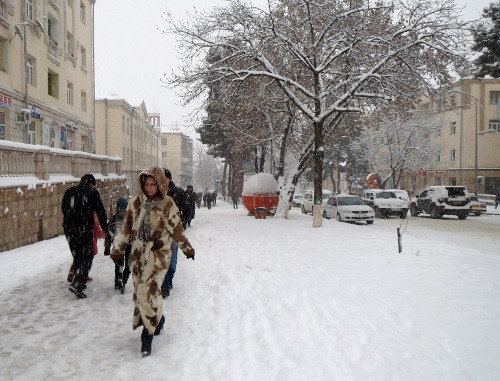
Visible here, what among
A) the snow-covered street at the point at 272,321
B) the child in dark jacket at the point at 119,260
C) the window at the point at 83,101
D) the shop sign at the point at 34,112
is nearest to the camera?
the snow-covered street at the point at 272,321

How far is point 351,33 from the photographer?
14.1m

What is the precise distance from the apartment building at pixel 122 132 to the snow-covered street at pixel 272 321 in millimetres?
36429

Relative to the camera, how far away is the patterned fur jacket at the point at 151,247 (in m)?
3.90

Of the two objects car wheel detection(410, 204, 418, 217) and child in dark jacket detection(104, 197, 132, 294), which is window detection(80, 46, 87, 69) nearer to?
car wheel detection(410, 204, 418, 217)

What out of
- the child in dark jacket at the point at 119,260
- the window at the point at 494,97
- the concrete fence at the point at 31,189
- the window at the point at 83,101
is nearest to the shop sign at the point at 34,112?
the concrete fence at the point at 31,189

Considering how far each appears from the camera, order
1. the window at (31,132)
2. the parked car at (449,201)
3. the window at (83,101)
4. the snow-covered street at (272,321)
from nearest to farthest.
→ the snow-covered street at (272,321) < the window at (31,132) < the parked car at (449,201) < the window at (83,101)

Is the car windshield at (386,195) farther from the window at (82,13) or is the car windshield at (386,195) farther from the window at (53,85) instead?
the window at (82,13)

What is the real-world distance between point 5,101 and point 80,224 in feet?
43.8

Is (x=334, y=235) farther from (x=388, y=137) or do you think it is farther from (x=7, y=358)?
(x=388, y=137)

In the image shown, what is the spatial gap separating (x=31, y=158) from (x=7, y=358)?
7695 mm

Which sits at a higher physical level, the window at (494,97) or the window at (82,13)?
the window at (82,13)

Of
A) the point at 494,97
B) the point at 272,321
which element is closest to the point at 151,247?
the point at 272,321

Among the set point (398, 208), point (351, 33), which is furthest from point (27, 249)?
point (398, 208)

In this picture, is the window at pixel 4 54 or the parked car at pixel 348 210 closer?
the window at pixel 4 54
